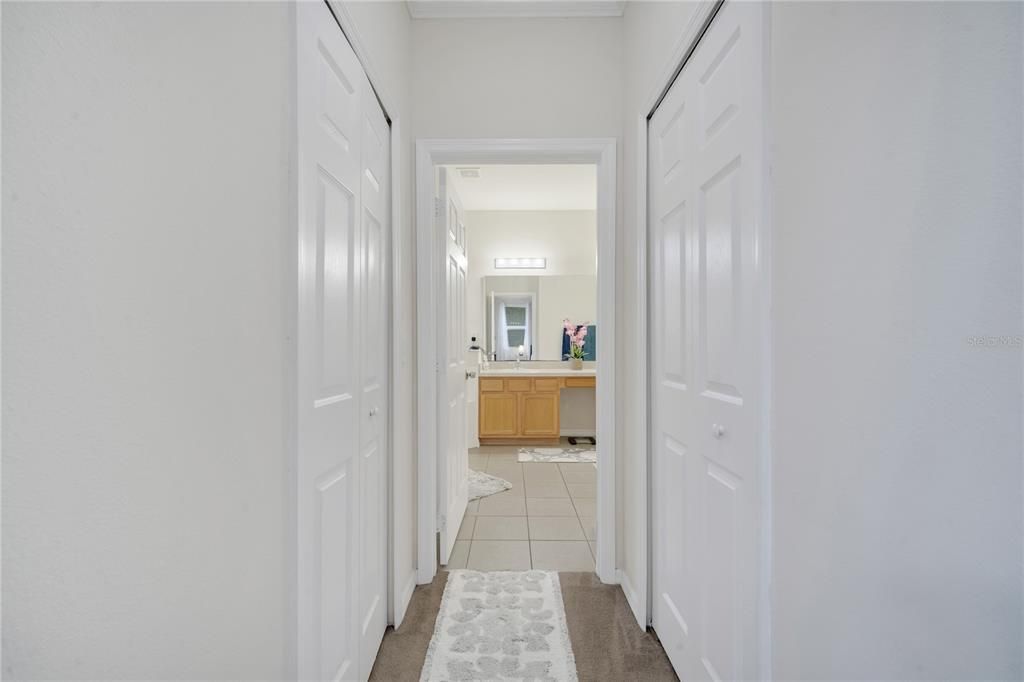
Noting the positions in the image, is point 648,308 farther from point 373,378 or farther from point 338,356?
point 338,356

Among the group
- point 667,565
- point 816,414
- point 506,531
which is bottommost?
point 506,531

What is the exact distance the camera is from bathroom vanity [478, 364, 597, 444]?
5.61 meters

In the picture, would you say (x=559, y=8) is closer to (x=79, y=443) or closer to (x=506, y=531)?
(x=79, y=443)

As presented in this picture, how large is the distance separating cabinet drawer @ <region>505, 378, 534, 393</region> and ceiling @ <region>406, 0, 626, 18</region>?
3811 millimetres

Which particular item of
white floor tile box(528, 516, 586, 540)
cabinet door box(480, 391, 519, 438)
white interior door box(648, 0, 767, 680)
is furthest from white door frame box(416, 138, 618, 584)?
cabinet door box(480, 391, 519, 438)

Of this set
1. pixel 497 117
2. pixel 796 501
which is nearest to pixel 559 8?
pixel 497 117

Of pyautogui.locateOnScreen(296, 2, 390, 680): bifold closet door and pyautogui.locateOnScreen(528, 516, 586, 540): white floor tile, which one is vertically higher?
pyautogui.locateOnScreen(296, 2, 390, 680): bifold closet door

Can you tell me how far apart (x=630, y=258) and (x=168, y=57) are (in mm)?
1838

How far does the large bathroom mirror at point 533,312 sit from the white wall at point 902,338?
512cm

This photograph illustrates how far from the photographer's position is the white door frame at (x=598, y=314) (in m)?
2.36

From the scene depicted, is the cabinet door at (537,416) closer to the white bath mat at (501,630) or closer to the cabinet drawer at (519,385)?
the cabinet drawer at (519,385)

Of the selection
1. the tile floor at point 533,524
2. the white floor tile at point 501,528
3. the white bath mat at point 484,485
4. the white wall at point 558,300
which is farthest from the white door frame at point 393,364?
the white wall at point 558,300

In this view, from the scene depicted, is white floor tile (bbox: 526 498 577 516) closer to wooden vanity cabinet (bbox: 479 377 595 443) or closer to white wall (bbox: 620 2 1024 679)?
wooden vanity cabinet (bbox: 479 377 595 443)

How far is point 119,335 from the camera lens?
64 cm
